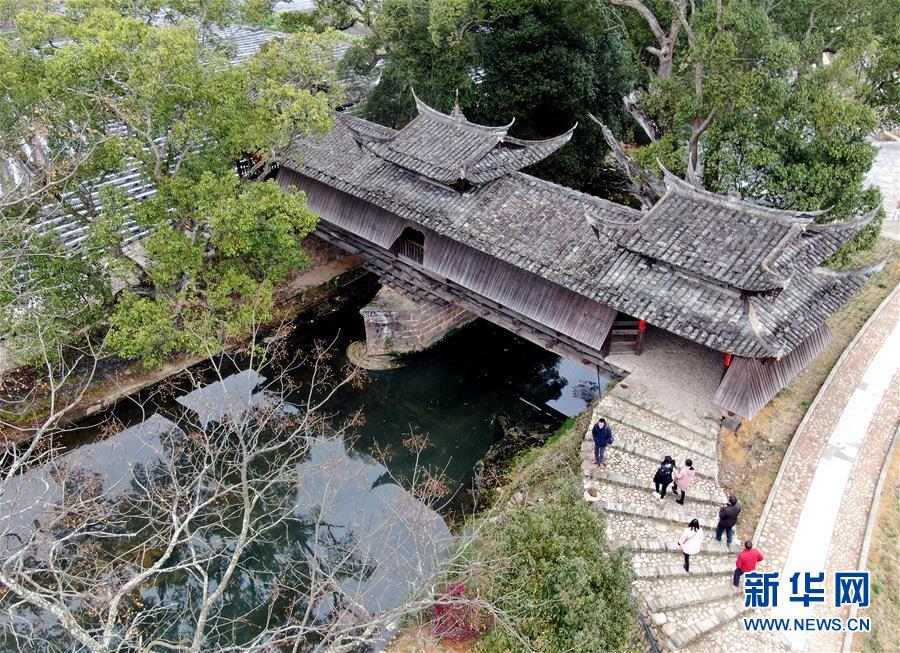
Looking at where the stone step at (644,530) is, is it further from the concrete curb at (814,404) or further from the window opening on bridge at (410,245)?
the window opening on bridge at (410,245)

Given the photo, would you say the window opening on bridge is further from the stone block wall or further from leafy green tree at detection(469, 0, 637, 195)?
leafy green tree at detection(469, 0, 637, 195)

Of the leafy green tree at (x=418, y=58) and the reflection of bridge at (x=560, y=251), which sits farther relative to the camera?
the leafy green tree at (x=418, y=58)

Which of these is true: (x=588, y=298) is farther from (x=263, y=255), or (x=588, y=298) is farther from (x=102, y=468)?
(x=102, y=468)

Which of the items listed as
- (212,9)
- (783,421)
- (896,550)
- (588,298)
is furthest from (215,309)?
(896,550)

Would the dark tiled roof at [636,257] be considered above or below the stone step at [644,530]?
above

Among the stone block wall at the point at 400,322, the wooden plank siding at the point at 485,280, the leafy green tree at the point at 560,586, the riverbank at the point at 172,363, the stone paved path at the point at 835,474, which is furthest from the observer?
the stone block wall at the point at 400,322

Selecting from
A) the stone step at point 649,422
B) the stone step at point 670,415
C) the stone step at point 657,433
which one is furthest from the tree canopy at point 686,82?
the stone step at point 657,433

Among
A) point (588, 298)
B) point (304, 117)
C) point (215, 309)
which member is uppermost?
point (304, 117)

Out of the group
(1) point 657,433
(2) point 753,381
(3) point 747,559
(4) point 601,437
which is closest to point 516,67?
(2) point 753,381
